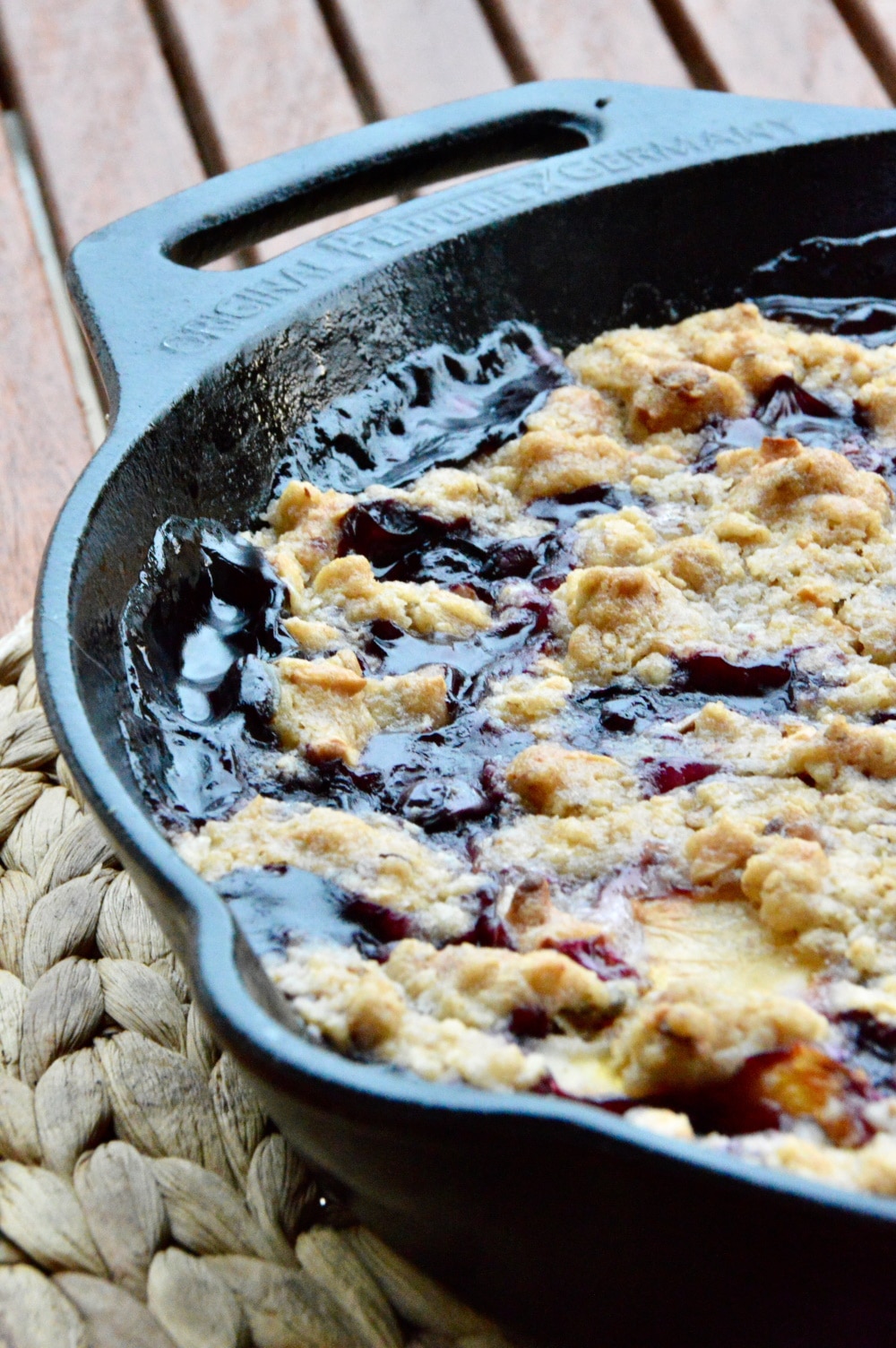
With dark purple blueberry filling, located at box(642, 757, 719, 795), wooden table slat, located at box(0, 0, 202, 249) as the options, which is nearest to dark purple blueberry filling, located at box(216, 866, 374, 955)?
dark purple blueberry filling, located at box(642, 757, 719, 795)

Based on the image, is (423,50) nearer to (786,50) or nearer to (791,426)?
(786,50)

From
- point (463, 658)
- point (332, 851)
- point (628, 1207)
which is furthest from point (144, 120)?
point (628, 1207)

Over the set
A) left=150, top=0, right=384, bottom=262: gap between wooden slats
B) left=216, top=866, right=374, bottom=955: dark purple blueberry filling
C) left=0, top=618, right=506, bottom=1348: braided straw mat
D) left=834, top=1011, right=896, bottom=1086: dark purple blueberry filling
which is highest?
left=150, top=0, right=384, bottom=262: gap between wooden slats

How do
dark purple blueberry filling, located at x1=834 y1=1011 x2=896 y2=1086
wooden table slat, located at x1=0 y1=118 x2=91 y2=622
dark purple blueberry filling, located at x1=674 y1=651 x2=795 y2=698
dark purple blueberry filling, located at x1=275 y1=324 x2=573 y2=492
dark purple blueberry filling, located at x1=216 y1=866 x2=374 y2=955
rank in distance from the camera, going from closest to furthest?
dark purple blueberry filling, located at x1=834 y1=1011 x2=896 y2=1086 < dark purple blueberry filling, located at x1=216 y1=866 x2=374 y2=955 < dark purple blueberry filling, located at x1=674 y1=651 x2=795 y2=698 < dark purple blueberry filling, located at x1=275 y1=324 x2=573 y2=492 < wooden table slat, located at x1=0 y1=118 x2=91 y2=622

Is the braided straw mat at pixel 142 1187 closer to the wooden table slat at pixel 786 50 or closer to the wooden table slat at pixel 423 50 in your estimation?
the wooden table slat at pixel 423 50

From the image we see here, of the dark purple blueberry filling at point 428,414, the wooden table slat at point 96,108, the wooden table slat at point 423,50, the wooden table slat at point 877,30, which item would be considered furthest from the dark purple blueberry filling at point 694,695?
the wooden table slat at point 877,30

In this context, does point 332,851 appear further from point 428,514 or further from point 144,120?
point 144,120

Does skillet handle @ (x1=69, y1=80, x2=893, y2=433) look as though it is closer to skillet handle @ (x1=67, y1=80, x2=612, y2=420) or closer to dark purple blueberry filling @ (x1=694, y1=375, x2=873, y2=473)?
skillet handle @ (x1=67, y1=80, x2=612, y2=420)
